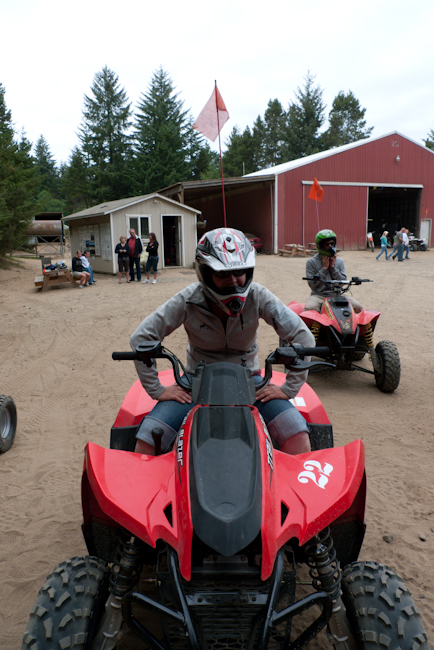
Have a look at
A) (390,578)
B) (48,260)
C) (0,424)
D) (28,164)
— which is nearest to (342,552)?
(390,578)

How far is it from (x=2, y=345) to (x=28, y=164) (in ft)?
48.7

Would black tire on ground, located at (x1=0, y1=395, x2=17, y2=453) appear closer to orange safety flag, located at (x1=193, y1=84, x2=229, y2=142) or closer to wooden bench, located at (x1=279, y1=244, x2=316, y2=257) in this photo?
orange safety flag, located at (x1=193, y1=84, x2=229, y2=142)

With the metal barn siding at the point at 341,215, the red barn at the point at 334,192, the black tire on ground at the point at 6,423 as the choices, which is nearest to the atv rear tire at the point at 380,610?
the black tire on ground at the point at 6,423

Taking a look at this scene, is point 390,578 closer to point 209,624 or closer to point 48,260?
point 209,624

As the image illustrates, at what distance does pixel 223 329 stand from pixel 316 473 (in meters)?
0.93

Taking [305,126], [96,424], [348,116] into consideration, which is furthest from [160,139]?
[96,424]

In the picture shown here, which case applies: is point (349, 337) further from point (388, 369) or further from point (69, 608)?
point (69, 608)

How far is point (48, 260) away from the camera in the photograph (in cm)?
1518

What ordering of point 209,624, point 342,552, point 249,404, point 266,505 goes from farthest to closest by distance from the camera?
1. point 342,552
2. point 249,404
3. point 266,505
4. point 209,624

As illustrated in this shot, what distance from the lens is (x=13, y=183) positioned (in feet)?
57.4

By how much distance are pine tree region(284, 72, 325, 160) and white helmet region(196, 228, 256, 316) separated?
5411 cm

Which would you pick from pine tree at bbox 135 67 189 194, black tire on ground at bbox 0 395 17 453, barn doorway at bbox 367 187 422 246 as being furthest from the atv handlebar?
pine tree at bbox 135 67 189 194

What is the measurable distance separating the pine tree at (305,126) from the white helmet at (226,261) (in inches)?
2130

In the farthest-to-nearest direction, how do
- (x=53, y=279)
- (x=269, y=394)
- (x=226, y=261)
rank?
(x=53, y=279) < (x=269, y=394) < (x=226, y=261)
